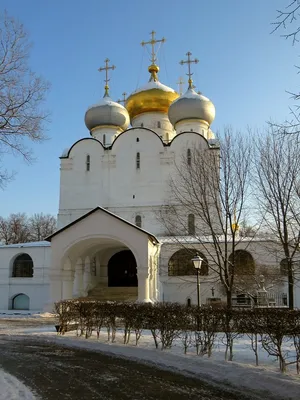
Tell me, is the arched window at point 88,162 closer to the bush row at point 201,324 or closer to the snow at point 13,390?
the bush row at point 201,324

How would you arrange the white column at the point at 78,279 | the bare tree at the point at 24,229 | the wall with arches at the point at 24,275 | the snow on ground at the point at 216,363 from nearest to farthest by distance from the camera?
1. the snow on ground at the point at 216,363
2. the white column at the point at 78,279
3. the wall with arches at the point at 24,275
4. the bare tree at the point at 24,229

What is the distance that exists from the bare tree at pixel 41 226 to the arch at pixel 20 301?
2450 centimetres

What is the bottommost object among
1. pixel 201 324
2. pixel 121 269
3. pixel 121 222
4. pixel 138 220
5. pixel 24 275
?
pixel 201 324

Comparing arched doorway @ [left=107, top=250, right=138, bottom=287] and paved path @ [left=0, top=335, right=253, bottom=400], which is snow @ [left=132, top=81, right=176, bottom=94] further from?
paved path @ [left=0, top=335, right=253, bottom=400]

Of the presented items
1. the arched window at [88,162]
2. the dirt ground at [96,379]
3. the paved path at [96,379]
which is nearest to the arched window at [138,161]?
the arched window at [88,162]

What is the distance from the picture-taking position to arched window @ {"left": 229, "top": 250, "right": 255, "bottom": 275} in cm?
1823

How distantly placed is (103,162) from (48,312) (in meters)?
11.3

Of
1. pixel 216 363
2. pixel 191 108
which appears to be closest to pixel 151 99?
pixel 191 108

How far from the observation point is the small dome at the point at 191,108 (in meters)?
28.0

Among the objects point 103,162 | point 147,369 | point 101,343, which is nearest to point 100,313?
point 101,343

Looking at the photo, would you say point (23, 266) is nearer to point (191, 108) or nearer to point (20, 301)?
point (20, 301)

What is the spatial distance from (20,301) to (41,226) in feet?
89.2

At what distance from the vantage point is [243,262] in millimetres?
21312

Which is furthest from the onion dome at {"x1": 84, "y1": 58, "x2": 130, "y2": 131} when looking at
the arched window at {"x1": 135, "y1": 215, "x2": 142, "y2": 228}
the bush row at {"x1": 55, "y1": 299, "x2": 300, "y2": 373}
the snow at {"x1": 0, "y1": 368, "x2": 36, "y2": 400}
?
the snow at {"x1": 0, "y1": 368, "x2": 36, "y2": 400}
